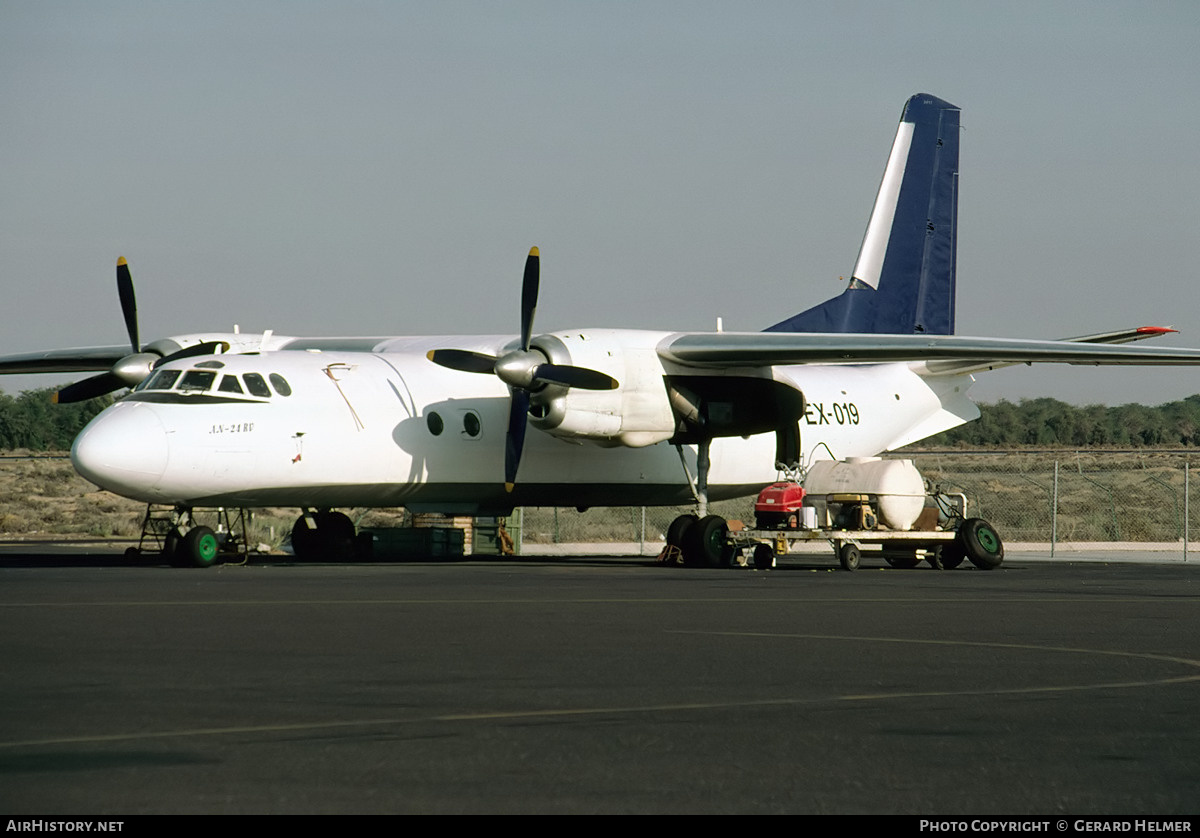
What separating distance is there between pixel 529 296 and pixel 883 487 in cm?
613

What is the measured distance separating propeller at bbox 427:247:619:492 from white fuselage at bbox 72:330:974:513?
33 cm

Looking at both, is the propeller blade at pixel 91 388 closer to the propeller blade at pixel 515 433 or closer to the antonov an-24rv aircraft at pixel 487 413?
the antonov an-24rv aircraft at pixel 487 413

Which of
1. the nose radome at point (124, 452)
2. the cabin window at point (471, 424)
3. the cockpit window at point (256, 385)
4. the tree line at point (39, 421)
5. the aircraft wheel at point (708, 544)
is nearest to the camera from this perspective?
the nose radome at point (124, 452)

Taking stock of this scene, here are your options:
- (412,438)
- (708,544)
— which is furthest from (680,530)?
(412,438)

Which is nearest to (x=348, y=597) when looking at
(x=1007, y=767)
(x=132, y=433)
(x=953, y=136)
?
(x=132, y=433)

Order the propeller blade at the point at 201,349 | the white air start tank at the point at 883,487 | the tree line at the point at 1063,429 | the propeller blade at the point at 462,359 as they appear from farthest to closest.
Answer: the tree line at the point at 1063,429 < the propeller blade at the point at 201,349 < the propeller blade at the point at 462,359 < the white air start tank at the point at 883,487

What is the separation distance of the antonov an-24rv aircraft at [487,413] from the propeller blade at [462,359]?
0.03m

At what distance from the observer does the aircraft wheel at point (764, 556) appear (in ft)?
73.8

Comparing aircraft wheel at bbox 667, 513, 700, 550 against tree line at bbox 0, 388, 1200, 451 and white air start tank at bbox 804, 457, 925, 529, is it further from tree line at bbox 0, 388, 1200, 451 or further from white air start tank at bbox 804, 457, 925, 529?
tree line at bbox 0, 388, 1200, 451

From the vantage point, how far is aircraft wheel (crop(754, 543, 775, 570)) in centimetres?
2250

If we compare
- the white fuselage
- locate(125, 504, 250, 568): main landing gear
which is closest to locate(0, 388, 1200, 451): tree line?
the white fuselage

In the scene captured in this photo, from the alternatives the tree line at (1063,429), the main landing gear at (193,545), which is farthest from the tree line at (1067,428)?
the main landing gear at (193,545)
